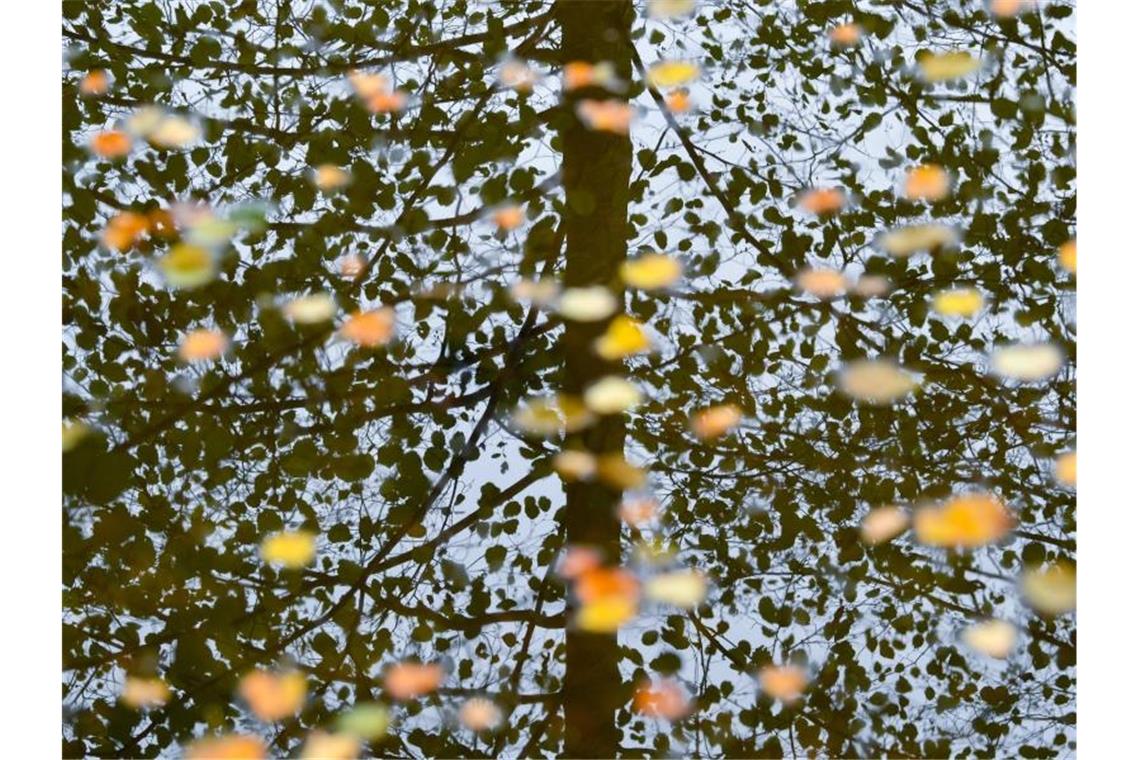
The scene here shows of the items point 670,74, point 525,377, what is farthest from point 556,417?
point 670,74

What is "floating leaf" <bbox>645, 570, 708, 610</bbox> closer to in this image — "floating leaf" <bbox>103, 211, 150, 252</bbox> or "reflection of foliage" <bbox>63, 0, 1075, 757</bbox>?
"reflection of foliage" <bbox>63, 0, 1075, 757</bbox>

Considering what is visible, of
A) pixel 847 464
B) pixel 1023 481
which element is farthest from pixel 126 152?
pixel 1023 481

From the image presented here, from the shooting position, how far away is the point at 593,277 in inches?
67.8

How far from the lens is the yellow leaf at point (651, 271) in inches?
67.7

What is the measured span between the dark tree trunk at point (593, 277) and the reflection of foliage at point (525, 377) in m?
0.03

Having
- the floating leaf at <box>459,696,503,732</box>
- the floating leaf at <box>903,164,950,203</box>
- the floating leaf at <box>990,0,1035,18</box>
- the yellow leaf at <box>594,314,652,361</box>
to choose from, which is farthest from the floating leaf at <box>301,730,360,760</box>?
the floating leaf at <box>990,0,1035,18</box>

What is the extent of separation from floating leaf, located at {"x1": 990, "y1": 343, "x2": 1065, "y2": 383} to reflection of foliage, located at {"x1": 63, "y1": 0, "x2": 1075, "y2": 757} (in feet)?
0.06

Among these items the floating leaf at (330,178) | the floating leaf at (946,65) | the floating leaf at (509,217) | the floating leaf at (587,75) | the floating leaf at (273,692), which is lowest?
the floating leaf at (273,692)

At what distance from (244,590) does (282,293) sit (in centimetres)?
54

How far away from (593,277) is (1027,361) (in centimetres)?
81

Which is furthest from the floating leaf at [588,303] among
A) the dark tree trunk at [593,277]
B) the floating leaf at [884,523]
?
the floating leaf at [884,523]

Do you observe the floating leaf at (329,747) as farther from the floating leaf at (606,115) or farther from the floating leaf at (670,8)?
the floating leaf at (670,8)

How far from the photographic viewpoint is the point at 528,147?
1811 millimetres
